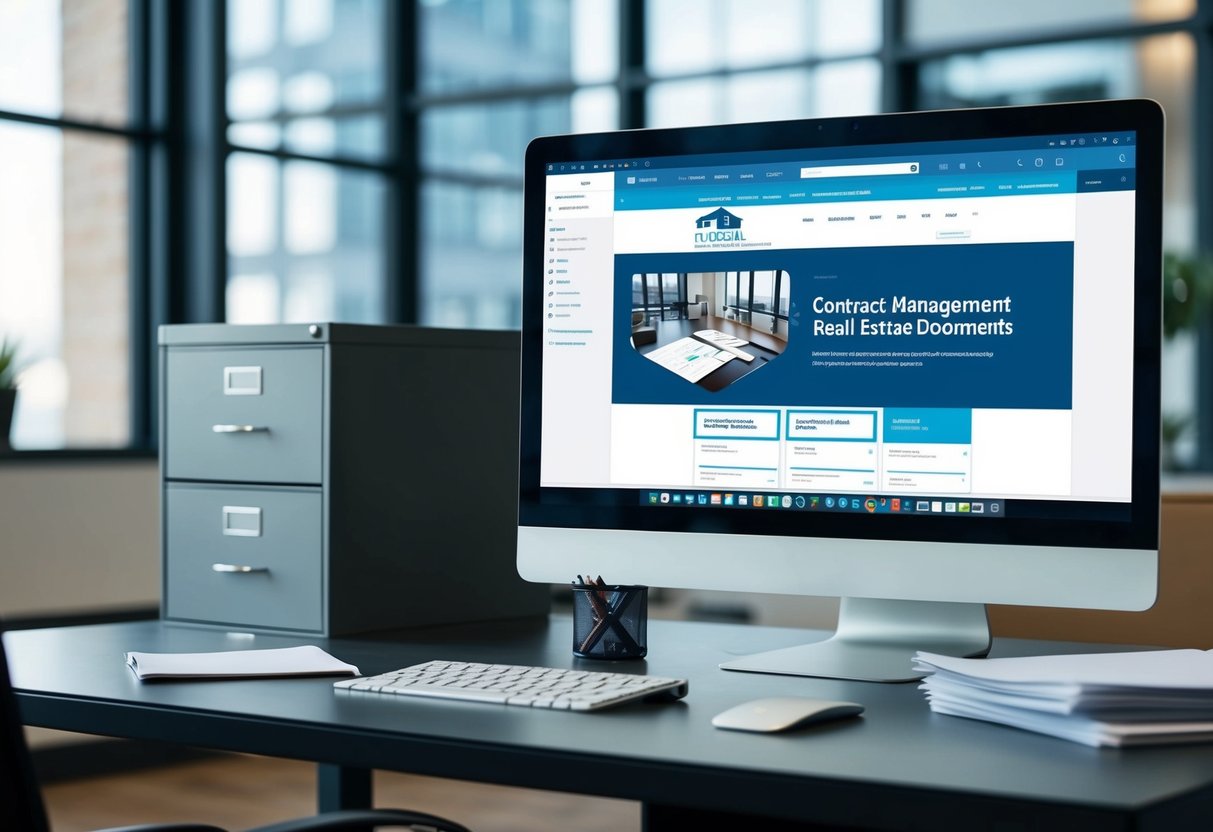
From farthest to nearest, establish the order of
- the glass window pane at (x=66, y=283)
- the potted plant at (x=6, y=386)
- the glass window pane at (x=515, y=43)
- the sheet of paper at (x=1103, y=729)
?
the glass window pane at (x=515, y=43) → the glass window pane at (x=66, y=283) → the potted plant at (x=6, y=386) → the sheet of paper at (x=1103, y=729)

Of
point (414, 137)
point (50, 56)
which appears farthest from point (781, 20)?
point (50, 56)

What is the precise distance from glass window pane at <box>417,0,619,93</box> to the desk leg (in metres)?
3.56

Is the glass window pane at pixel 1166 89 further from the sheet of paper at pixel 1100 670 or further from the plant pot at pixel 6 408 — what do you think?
the sheet of paper at pixel 1100 670

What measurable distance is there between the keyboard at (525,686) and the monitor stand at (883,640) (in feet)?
0.62

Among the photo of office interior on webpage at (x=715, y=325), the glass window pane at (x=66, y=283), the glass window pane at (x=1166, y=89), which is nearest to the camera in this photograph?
the photo of office interior on webpage at (x=715, y=325)

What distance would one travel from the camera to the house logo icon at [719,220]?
141 cm

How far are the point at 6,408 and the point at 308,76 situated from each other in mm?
1732

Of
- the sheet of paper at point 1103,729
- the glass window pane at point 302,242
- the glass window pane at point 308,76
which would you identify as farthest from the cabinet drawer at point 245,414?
the glass window pane at point 308,76

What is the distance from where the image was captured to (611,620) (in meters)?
1.39

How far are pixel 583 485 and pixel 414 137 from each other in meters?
3.87

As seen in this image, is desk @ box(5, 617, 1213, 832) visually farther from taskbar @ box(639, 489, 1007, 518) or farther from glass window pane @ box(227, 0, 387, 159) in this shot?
glass window pane @ box(227, 0, 387, 159)

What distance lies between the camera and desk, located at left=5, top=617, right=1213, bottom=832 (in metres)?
0.86

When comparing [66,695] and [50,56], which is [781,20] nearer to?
[50,56]

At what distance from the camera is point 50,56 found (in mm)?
4055
